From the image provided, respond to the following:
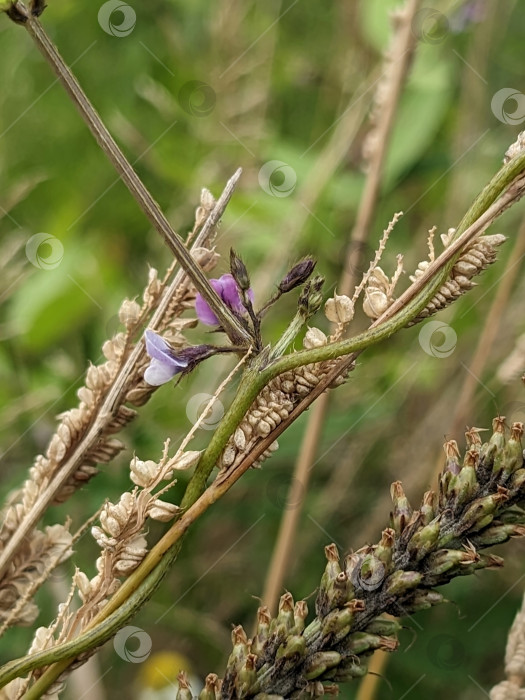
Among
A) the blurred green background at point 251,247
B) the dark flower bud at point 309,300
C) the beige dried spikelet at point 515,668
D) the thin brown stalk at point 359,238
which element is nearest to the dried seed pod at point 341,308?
the dark flower bud at point 309,300

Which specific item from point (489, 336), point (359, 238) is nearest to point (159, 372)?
point (359, 238)

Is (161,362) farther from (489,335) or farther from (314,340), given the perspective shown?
(489,335)

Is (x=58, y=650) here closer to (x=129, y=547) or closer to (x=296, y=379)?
(x=129, y=547)

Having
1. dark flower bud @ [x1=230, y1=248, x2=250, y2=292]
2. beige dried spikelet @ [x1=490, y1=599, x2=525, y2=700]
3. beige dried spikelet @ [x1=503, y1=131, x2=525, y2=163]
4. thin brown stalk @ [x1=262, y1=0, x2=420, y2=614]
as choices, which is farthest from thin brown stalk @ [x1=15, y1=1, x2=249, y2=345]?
thin brown stalk @ [x1=262, y1=0, x2=420, y2=614]

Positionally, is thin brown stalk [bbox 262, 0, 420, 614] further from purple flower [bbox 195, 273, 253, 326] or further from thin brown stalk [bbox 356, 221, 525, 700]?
purple flower [bbox 195, 273, 253, 326]

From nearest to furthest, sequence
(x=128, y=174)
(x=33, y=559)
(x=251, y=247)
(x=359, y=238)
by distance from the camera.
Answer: (x=128, y=174) < (x=33, y=559) < (x=359, y=238) < (x=251, y=247)

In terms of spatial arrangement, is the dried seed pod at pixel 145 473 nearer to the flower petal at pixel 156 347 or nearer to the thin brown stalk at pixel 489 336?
the flower petal at pixel 156 347

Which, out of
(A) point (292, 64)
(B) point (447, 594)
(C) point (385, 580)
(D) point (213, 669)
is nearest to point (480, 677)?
(B) point (447, 594)
